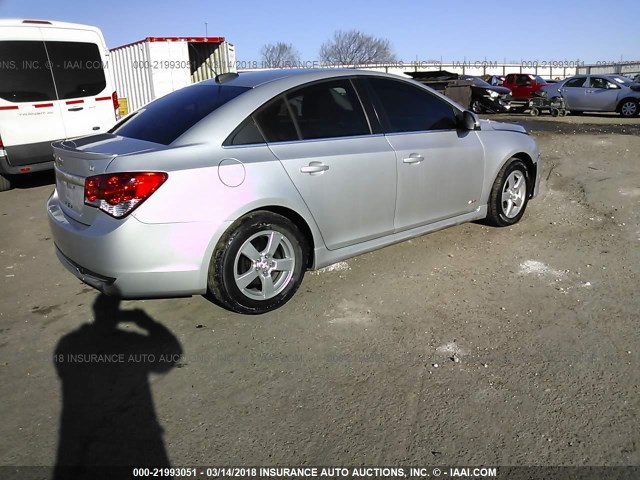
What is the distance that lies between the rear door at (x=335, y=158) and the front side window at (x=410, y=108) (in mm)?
262

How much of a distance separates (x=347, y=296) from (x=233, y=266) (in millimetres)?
979

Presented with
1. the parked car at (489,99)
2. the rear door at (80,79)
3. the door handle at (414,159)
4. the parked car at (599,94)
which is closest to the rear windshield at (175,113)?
the door handle at (414,159)

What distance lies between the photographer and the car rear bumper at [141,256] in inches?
121

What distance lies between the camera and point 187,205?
3146 mm

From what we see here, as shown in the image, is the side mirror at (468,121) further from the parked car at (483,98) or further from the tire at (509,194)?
the parked car at (483,98)

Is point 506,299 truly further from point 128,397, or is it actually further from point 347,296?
point 128,397

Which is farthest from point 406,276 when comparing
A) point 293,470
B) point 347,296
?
point 293,470

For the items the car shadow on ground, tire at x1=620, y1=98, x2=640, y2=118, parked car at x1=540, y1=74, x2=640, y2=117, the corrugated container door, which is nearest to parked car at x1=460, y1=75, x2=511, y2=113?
parked car at x1=540, y1=74, x2=640, y2=117

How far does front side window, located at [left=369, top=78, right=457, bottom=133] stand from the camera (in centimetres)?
421

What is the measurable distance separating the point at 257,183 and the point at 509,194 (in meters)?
2.97

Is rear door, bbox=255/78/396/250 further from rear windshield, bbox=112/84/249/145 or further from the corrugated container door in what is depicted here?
the corrugated container door

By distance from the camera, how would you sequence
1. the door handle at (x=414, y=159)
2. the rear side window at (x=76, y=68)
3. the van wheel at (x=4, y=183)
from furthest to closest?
the van wheel at (x=4, y=183)
the rear side window at (x=76, y=68)
the door handle at (x=414, y=159)

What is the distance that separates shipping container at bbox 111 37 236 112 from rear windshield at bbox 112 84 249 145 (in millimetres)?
11735

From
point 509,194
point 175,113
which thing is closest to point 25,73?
point 175,113
